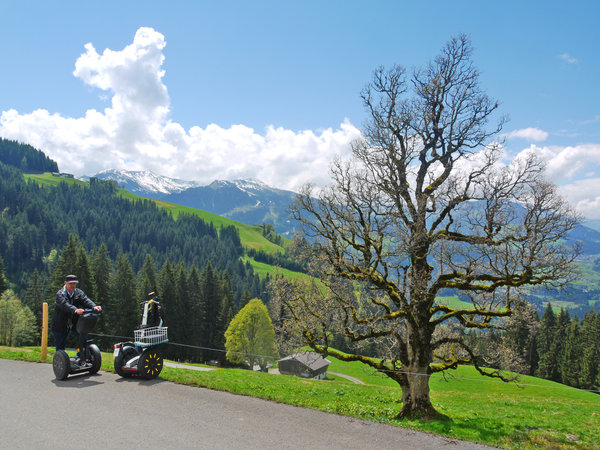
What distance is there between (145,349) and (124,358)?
1.01 meters

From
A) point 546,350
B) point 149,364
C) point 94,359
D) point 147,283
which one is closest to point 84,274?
point 147,283

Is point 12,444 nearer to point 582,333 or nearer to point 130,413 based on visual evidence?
point 130,413

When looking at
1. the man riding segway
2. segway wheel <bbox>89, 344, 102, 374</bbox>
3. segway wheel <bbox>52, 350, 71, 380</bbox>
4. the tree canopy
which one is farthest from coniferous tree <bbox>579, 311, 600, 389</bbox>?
segway wheel <bbox>52, 350, 71, 380</bbox>

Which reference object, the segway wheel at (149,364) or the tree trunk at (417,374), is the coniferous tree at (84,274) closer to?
the segway wheel at (149,364)

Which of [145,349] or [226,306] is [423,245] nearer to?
[145,349]

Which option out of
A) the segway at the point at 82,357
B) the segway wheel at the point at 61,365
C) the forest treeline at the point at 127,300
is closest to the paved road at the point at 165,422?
the segway wheel at the point at 61,365

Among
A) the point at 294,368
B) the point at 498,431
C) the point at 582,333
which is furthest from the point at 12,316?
the point at 582,333

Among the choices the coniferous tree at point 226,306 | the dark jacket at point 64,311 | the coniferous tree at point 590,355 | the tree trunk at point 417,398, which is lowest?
the coniferous tree at point 590,355

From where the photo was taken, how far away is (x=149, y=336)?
14.0 m

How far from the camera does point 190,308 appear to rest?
7638cm

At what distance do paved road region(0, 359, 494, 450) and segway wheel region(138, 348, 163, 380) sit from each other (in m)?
0.77

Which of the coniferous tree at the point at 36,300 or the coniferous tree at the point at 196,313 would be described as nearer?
the coniferous tree at the point at 36,300

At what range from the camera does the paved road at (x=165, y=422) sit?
9.00 m

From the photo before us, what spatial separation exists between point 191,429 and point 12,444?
4.03 m
